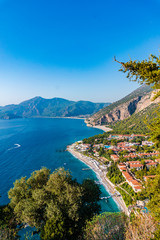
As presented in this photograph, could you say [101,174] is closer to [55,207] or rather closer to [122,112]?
[55,207]

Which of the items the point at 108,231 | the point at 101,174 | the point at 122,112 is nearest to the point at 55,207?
the point at 108,231

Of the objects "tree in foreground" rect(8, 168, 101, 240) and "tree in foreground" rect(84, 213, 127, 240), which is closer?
"tree in foreground" rect(84, 213, 127, 240)

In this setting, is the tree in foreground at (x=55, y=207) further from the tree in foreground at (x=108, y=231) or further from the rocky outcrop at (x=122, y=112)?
the rocky outcrop at (x=122, y=112)

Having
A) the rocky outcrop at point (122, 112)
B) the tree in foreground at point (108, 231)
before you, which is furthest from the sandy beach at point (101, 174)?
the rocky outcrop at point (122, 112)

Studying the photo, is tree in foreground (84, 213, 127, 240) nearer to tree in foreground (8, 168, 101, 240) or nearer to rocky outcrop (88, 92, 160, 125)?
tree in foreground (8, 168, 101, 240)

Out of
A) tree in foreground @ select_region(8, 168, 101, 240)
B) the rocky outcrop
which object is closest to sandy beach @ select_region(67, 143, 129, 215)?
tree in foreground @ select_region(8, 168, 101, 240)

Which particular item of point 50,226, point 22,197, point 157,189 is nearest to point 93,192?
point 50,226
